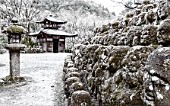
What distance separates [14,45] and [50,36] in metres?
24.1

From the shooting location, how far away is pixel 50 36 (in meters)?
34.2

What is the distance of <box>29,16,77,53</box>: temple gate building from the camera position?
3403cm

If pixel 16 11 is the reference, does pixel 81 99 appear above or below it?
below

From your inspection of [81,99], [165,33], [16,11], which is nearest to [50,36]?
[16,11]

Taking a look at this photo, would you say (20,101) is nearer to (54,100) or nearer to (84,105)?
(54,100)

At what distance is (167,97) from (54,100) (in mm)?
5927

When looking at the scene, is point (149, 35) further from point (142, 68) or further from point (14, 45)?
point (14, 45)

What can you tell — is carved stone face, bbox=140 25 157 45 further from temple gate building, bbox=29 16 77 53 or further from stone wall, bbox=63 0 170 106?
temple gate building, bbox=29 16 77 53

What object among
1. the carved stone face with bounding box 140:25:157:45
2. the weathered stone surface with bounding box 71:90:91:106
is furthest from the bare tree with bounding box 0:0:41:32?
the carved stone face with bounding box 140:25:157:45

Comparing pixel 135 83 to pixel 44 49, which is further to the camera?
pixel 44 49

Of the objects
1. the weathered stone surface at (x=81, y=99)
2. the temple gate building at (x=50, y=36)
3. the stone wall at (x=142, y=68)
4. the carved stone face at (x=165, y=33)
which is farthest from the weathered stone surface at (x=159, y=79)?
the temple gate building at (x=50, y=36)

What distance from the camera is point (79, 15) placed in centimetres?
5756

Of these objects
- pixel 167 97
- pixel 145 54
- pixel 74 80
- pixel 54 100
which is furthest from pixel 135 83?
pixel 54 100

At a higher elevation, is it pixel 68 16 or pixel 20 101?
pixel 68 16
